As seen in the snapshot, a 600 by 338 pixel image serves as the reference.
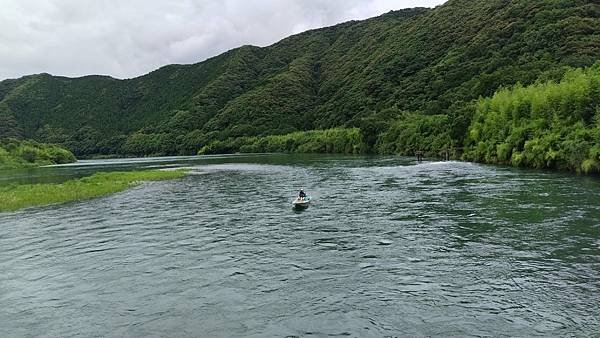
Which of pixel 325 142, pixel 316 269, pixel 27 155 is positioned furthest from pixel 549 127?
pixel 27 155

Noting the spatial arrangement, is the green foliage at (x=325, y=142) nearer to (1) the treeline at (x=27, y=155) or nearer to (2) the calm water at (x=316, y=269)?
(1) the treeline at (x=27, y=155)

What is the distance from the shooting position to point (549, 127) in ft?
206

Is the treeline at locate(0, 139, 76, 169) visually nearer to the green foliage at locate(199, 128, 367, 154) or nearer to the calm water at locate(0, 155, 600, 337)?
the green foliage at locate(199, 128, 367, 154)

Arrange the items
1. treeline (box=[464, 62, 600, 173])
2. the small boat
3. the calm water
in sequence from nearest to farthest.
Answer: the calm water < the small boat < treeline (box=[464, 62, 600, 173])

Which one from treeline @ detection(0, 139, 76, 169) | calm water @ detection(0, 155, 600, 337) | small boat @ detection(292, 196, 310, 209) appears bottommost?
calm water @ detection(0, 155, 600, 337)

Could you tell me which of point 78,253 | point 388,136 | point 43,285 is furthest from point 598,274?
point 388,136

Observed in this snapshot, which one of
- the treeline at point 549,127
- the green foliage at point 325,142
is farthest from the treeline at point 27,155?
the treeline at point 549,127

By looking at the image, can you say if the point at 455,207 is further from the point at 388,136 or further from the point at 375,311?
the point at 388,136

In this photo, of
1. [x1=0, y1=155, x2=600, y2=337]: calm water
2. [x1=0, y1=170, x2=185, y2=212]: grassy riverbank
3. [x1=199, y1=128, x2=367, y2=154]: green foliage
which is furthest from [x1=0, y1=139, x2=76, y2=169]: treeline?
[x1=0, y1=155, x2=600, y2=337]: calm water

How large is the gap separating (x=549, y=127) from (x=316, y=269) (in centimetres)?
5390

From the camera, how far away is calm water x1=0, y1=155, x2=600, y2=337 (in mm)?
15617

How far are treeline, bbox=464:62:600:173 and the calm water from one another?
15333 millimetres

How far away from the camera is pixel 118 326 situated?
15898 millimetres

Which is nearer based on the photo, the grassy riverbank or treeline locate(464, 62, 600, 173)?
the grassy riverbank
